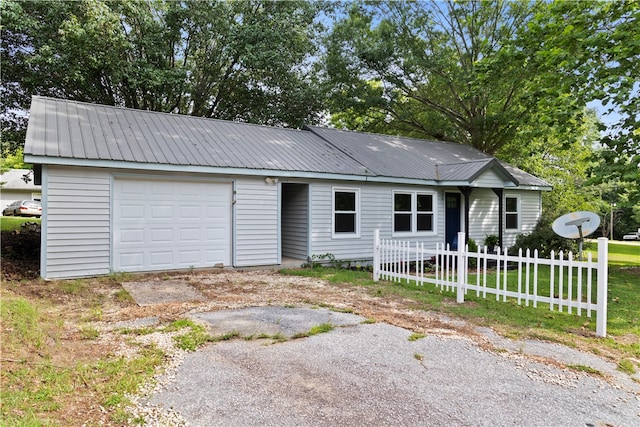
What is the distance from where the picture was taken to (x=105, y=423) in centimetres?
280

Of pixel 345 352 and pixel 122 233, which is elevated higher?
pixel 122 233

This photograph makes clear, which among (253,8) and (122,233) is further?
Result: (253,8)

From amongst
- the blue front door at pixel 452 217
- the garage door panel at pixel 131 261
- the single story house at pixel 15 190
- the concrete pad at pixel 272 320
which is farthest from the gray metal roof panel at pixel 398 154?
the single story house at pixel 15 190

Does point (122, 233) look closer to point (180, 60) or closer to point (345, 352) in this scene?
point (345, 352)

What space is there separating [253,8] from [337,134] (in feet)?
31.2

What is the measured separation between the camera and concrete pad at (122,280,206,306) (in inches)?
262

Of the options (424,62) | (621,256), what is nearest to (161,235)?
(424,62)

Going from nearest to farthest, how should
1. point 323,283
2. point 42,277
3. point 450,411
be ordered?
1. point 450,411
2. point 42,277
3. point 323,283

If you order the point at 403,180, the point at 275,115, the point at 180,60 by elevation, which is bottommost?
the point at 403,180

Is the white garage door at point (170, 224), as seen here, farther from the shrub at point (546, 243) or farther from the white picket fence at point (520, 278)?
the shrub at point (546, 243)

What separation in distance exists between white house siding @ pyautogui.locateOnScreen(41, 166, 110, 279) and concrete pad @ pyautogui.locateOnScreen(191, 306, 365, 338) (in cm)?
423

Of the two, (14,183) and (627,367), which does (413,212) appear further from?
(14,183)

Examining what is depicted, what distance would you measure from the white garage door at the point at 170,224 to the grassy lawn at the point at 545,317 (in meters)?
3.29

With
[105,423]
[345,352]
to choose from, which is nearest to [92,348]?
[105,423]
